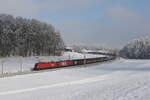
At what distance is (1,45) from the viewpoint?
77812mm

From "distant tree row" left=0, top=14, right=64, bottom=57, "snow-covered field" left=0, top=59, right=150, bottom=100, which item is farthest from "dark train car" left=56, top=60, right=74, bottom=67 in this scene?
"distant tree row" left=0, top=14, right=64, bottom=57

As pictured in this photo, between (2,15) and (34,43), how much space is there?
19.6 m

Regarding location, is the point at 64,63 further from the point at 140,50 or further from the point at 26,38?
the point at 140,50

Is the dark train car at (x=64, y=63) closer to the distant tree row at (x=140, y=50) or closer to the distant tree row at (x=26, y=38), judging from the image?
the distant tree row at (x=26, y=38)

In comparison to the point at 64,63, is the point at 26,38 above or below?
above

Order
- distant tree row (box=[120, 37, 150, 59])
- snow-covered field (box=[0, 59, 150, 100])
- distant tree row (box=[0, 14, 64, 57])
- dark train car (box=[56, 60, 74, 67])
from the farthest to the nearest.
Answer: distant tree row (box=[120, 37, 150, 59]), distant tree row (box=[0, 14, 64, 57]), dark train car (box=[56, 60, 74, 67]), snow-covered field (box=[0, 59, 150, 100])

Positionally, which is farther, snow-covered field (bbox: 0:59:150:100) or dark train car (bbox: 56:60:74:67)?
dark train car (bbox: 56:60:74:67)

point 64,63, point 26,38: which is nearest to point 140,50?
point 26,38

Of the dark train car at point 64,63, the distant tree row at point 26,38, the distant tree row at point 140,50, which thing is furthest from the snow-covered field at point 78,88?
the distant tree row at point 140,50

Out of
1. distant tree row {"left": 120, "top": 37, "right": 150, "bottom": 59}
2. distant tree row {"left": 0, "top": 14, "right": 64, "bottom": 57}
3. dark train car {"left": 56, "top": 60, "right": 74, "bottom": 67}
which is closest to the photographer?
dark train car {"left": 56, "top": 60, "right": 74, "bottom": 67}

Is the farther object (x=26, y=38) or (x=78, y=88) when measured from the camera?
(x=26, y=38)

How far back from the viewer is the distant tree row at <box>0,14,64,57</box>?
7931cm

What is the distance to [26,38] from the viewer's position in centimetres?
8581

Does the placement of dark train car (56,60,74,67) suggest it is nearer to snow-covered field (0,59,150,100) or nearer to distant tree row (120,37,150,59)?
snow-covered field (0,59,150,100)
